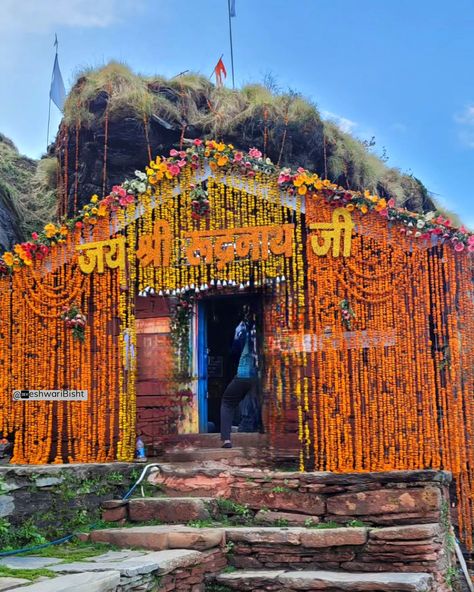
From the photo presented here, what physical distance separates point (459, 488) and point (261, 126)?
26.8 ft

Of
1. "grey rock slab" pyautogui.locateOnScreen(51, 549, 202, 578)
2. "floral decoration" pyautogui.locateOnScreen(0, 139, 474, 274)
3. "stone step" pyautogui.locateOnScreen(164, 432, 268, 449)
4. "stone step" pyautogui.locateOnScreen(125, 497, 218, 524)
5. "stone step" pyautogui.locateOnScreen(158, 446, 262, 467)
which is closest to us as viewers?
"grey rock slab" pyautogui.locateOnScreen(51, 549, 202, 578)

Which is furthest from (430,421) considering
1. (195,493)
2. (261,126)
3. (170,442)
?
(261,126)

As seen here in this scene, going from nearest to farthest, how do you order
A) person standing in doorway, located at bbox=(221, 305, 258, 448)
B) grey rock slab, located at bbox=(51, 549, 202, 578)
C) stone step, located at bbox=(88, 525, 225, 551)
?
grey rock slab, located at bbox=(51, 549, 202, 578), stone step, located at bbox=(88, 525, 225, 551), person standing in doorway, located at bbox=(221, 305, 258, 448)

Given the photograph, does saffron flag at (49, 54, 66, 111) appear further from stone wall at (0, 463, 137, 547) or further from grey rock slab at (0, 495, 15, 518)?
grey rock slab at (0, 495, 15, 518)

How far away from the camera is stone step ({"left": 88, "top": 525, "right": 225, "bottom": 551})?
7.04 metres

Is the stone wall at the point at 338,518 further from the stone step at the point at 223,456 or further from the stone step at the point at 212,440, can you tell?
the stone step at the point at 212,440

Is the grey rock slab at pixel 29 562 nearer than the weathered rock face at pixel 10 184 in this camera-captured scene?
Yes

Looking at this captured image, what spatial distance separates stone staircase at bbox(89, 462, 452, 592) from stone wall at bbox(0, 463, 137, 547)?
0.27m

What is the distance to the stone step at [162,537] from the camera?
7035 millimetres

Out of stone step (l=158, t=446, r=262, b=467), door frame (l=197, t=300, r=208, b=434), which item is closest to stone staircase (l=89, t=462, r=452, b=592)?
stone step (l=158, t=446, r=262, b=467)

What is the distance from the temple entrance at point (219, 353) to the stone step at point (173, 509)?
2.14 m

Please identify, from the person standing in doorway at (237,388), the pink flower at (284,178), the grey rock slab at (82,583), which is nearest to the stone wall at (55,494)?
the person standing in doorway at (237,388)

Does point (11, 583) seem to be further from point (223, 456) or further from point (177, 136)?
point (177, 136)

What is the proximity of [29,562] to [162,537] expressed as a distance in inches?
53.2
